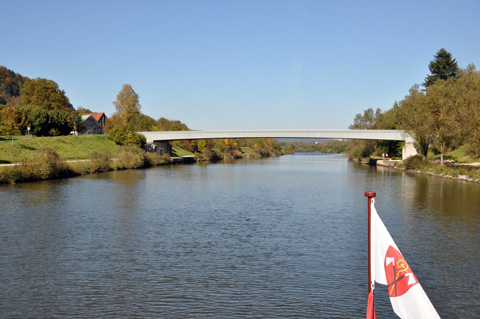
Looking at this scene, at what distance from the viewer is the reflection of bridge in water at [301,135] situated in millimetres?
82812

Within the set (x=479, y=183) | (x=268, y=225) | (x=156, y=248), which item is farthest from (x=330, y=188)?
(x=156, y=248)

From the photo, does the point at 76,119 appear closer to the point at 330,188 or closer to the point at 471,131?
the point at 330,188

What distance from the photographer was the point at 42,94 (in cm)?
10044

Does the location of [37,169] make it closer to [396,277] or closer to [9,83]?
[396,277]

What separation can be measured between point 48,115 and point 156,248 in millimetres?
78828

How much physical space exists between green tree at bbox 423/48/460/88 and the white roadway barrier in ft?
73.8

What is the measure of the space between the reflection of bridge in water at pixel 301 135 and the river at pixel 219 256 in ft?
168

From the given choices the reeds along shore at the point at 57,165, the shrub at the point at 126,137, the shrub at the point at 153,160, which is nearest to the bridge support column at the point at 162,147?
the shrub at the point at 126,137

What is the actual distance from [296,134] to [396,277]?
84.2m

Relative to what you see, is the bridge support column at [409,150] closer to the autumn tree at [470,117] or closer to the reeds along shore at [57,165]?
the autumn tree at [470,117]

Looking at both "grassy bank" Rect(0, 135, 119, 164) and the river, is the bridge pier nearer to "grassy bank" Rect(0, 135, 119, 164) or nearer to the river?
"grassy bank" Rect(0, 135, 119, 164)

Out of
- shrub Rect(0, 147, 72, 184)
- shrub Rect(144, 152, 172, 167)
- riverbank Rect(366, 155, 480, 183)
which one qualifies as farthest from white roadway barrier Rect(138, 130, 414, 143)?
shrub Rect(0, 147, 72, 184)

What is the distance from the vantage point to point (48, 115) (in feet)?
288

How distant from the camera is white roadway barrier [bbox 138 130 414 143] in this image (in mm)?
83688
